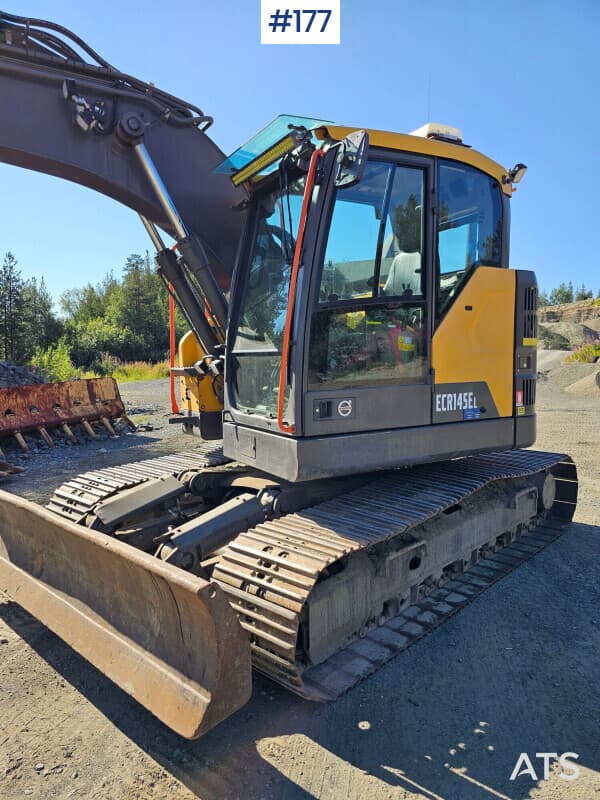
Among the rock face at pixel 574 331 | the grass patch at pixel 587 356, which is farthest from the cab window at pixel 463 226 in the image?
the rock face at pixel 574 331

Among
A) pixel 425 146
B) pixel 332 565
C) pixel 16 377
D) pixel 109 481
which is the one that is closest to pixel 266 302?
pixel 425 146

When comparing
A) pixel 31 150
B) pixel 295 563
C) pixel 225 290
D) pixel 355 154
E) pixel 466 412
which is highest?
pixel 31 150

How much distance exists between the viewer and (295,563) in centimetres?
293

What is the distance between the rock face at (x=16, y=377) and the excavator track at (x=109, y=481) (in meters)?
9.86

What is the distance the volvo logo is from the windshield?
17.1 inches

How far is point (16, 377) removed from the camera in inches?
543

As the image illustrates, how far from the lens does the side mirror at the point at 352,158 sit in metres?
3.06

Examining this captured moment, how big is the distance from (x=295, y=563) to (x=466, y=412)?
5.76 ft

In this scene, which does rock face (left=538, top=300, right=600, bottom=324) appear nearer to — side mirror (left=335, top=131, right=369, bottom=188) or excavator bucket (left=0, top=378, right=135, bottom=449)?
excavator bucket (left=0, top=378, right=135, bottom=449)

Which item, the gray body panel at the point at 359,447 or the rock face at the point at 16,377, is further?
the rock face at the point at 16,377

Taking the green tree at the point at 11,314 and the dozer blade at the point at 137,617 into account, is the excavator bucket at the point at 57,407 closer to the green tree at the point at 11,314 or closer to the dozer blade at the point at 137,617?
the dozer blade at the point at 137,617

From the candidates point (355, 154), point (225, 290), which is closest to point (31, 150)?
point (225, 290)

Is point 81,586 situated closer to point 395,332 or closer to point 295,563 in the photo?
point 295,563

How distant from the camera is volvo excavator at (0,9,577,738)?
9.68 ft
